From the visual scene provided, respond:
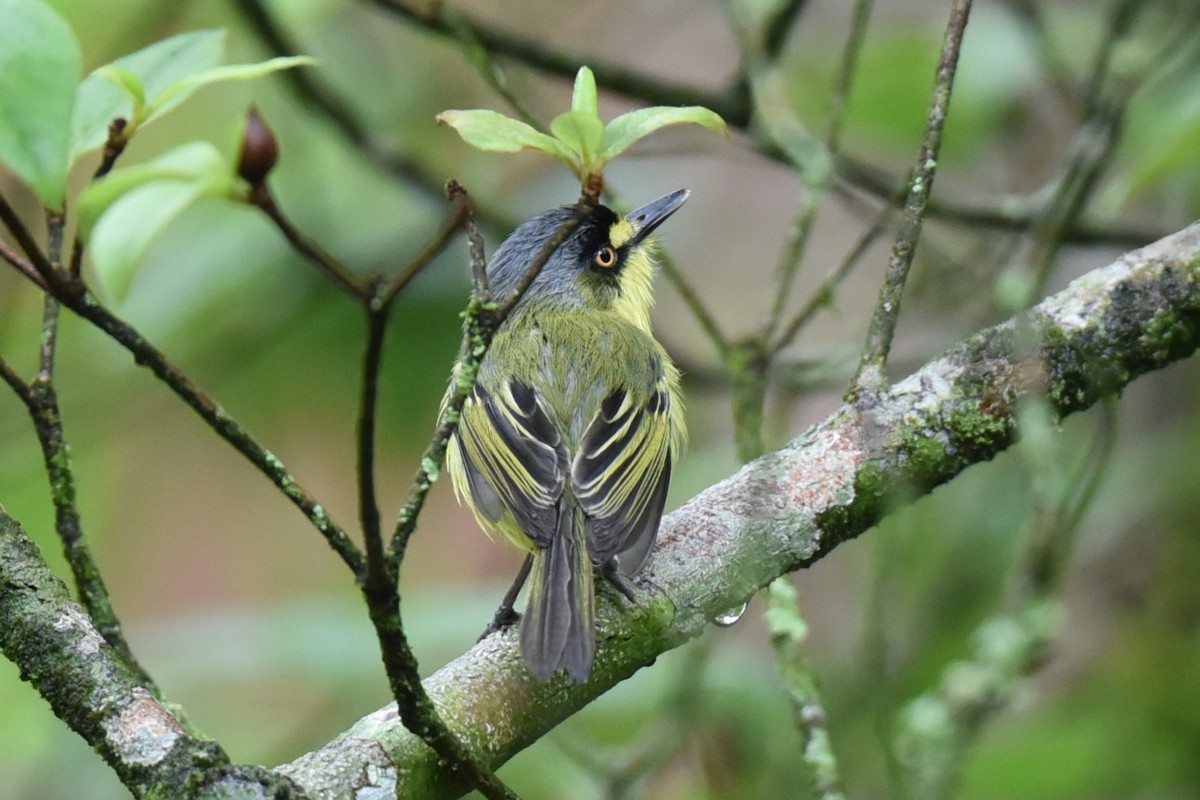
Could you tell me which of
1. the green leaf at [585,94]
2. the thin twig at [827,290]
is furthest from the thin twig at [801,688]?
the green leaf at [585,94]

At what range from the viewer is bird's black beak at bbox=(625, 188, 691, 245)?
369cm

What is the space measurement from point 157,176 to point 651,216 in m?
2.65

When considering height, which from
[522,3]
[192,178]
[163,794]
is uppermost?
[522,3]

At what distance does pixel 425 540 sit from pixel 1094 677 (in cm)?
377

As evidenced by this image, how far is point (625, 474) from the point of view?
9.50 feet

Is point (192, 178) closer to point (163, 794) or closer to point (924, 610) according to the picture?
point (163, 794)

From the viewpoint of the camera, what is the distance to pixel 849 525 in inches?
86.0

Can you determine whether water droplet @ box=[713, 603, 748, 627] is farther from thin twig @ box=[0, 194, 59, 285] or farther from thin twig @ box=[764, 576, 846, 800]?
thin twig @ box=[0, 194, 59, 285]

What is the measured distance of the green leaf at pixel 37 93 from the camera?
1.18 metres

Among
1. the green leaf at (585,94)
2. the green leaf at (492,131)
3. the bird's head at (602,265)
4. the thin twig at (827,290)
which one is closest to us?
the green leaf at (492,131)

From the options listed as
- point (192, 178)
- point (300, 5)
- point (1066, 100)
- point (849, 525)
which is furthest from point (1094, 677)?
point (192, 178)

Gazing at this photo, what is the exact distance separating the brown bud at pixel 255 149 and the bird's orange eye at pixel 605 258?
9.01 feet

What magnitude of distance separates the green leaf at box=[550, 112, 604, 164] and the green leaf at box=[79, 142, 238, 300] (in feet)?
1.21

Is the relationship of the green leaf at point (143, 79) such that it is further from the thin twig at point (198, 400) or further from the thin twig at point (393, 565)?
the thin twig at point (393, 565)
